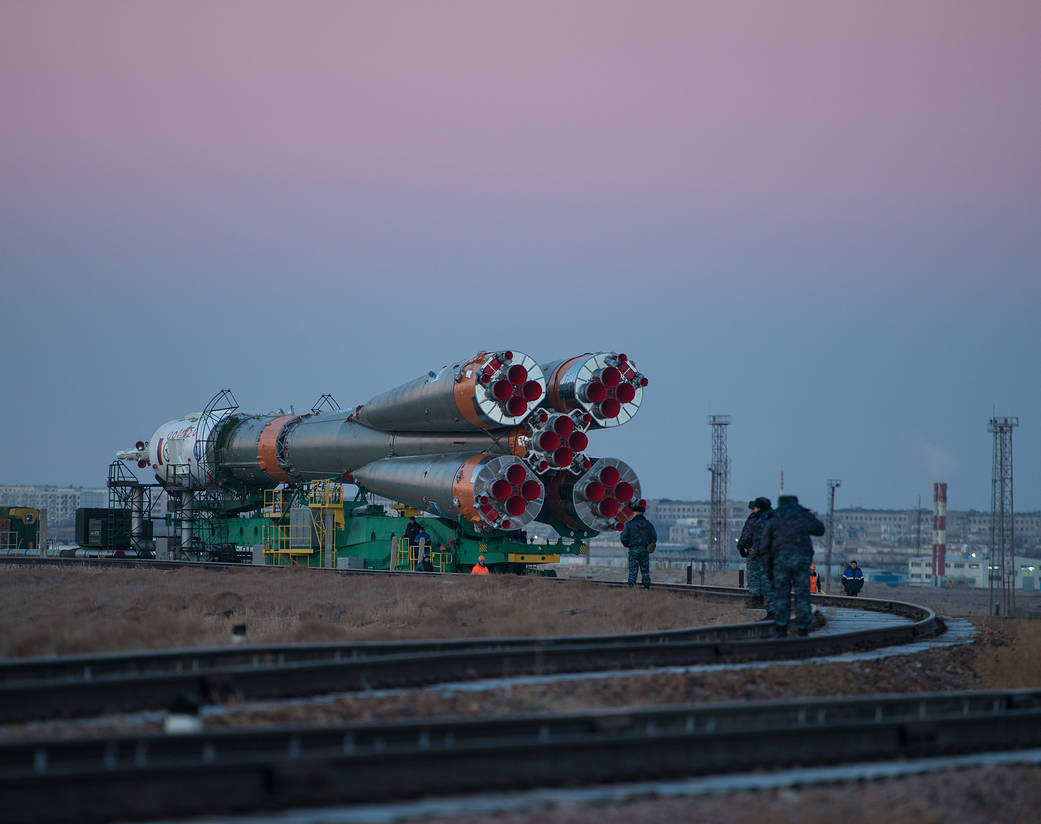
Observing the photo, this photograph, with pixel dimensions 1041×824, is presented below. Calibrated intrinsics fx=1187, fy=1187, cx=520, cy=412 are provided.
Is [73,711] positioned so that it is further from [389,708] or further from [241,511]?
[241,511]

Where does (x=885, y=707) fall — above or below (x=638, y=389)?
below

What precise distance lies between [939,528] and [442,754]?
124965 mm

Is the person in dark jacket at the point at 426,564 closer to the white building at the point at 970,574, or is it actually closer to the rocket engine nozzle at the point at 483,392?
the rocket engine nozzle at the point at 483,392

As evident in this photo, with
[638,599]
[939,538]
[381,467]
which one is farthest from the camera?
[939,538]

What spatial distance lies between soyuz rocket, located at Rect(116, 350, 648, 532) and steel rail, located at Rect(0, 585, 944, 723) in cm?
1519

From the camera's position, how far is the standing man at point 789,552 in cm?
1480

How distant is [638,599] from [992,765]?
45.5 ft

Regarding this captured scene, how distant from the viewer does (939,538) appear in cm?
12200

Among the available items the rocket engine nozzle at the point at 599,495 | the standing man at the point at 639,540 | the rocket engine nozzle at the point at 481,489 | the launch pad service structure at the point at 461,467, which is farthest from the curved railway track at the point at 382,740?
the rocket engine nozzle at the point at 599,495

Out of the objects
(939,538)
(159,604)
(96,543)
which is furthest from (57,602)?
(939,538)

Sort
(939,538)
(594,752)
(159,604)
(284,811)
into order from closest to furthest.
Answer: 1. (284,811)
2. (594,752)
3. (159,604)
4. (939,538)

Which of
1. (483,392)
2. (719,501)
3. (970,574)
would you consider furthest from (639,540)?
(970,574)

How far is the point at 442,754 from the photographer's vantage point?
264 inches

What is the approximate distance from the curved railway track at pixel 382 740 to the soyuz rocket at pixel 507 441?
17.8m
